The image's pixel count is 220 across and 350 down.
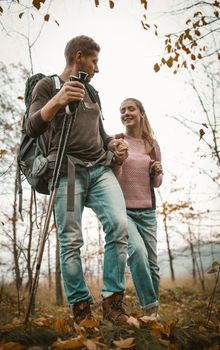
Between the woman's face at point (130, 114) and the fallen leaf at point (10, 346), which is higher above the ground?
the woman's face at point (130, 114)

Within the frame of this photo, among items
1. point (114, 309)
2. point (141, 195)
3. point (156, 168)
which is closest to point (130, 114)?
point (156, 168)

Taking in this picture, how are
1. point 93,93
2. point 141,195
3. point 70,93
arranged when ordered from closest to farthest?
point 70,93 → point 93,93 → point 141,195

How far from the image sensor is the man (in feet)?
7.30

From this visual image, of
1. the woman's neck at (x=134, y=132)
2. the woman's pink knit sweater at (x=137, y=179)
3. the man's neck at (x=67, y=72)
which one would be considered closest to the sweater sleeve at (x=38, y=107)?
the man's neck at (x=67, y=72)

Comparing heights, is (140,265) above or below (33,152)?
below

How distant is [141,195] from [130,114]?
1042mm

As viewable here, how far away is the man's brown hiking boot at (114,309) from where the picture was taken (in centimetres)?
214

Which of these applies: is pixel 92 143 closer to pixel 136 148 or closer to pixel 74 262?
pixel 74 262

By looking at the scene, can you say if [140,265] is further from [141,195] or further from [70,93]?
[70,93]

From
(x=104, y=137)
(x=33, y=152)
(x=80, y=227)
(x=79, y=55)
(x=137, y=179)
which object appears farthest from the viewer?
(x=137, y=179)

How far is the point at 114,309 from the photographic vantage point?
2.22 metres

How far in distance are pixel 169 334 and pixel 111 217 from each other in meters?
0.93

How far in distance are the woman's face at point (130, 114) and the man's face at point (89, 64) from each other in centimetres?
110

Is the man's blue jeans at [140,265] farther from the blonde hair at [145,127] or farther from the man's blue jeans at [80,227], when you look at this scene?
the blonde hair at [145,127]
